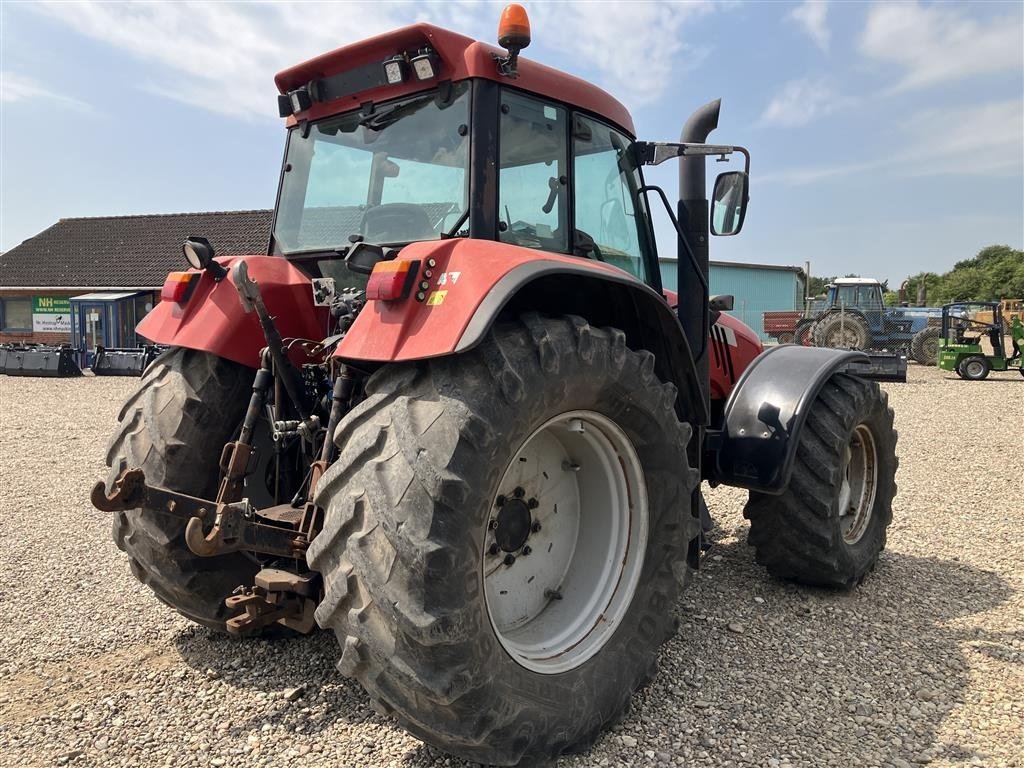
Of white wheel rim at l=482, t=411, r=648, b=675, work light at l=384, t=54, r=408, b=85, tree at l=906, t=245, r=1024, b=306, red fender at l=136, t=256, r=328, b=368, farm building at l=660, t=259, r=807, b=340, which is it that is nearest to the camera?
white wheel rim at l=482, t=411, r=648, b=675

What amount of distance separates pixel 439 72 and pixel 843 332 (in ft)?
65.7

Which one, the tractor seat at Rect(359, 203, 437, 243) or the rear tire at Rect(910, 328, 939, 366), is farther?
the rear tire at Rect(910, 328, 939, 366)

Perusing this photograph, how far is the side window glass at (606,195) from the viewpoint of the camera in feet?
10.8

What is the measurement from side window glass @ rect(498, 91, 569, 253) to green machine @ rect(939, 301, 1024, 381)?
18081 mm

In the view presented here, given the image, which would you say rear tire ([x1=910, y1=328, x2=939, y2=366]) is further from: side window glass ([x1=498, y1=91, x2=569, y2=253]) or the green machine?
side window glass ([x1=498, y1=91, x2=569, y2=253])

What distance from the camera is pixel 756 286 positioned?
1519 inches

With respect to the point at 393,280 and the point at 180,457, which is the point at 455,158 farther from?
the point at 180,457

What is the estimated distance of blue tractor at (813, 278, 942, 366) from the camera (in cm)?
2059

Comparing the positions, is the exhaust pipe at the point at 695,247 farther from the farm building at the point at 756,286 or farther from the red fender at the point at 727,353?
the farm building at the point at 756,286

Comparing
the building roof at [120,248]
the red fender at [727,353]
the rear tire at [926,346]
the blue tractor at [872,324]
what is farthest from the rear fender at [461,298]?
the building roof at [120,248]

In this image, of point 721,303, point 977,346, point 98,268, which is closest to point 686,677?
point 721,303

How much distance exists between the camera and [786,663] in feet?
10.5

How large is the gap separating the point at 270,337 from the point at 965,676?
3.07 m

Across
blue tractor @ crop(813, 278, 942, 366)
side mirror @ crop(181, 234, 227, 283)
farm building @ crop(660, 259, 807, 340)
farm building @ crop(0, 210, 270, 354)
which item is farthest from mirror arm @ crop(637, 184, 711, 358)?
farm building @ crop(660, 259, 807, 340)
